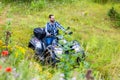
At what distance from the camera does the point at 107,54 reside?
11297 mm

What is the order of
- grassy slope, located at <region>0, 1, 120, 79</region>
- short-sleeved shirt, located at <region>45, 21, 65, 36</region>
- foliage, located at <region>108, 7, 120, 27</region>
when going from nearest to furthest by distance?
short-sleeved shirt, located at <region>45, 21, 65, 36</region>
grassy slope, located at <region>0, 1, 120, 79</region>
foliage, located at <region>108, 7, 120, 27</region>

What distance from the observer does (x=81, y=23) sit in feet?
51.0

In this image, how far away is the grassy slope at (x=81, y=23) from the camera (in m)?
11.9

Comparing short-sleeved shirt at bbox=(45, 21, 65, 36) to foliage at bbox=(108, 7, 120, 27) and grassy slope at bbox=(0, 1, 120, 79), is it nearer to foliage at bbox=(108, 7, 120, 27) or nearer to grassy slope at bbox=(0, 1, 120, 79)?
grassy slope at bbox=(0, 1, 120, 79)

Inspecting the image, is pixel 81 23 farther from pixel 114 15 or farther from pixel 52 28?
pixel 52 28

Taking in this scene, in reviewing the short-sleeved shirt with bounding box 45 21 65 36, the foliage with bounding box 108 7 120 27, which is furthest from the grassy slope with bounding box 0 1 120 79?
the short-sleeved shirt with bounding box 45 21 65 36

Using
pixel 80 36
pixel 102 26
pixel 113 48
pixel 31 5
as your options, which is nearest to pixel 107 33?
pixel 102 26

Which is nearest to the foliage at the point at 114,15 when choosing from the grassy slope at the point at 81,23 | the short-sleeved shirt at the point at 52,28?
the grassy slope at the point at 81,23

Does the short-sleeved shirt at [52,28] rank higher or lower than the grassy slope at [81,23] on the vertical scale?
higher

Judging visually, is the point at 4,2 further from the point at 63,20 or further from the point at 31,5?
the point at 63,20

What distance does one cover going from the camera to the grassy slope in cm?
1194

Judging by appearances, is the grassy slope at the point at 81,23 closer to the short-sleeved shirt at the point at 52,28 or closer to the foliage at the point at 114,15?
the foliage at the point at 114,15

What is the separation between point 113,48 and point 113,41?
147 cm

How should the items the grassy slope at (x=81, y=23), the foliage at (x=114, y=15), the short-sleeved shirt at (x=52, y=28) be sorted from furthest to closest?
the foliage at (x=114, y=15)
the grassy slope at (x=81, y=23)
the short-sleeved shirt at (x=52, y=28)
